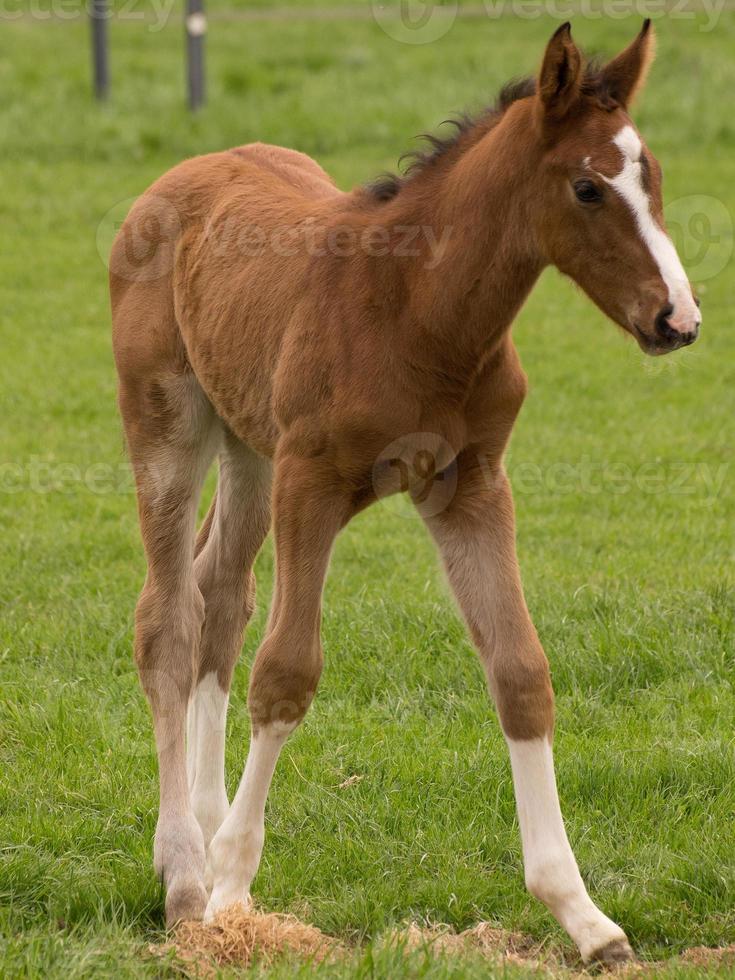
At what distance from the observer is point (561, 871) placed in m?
3.71

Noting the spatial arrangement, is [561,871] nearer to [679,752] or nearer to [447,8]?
[679,752]

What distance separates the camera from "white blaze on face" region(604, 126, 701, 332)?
3.22 metres

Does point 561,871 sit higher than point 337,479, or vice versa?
point 337,479

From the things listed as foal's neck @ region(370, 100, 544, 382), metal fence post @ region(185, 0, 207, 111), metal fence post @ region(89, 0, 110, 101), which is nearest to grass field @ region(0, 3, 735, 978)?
foal's neck @ region(370, 100, 544, 382)

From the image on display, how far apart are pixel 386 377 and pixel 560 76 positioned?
806 millimetres

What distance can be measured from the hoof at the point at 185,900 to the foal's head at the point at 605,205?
184cm

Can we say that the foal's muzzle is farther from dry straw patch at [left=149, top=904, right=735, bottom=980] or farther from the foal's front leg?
dry straw patch at [left=149, top=904, right=735, bottom=980]

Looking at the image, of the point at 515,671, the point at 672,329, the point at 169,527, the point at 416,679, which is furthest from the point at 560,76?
the point at 416,679

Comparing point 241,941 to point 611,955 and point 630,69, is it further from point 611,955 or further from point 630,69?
point 630,69

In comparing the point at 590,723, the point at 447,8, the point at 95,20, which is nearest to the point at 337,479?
the point at 590,723

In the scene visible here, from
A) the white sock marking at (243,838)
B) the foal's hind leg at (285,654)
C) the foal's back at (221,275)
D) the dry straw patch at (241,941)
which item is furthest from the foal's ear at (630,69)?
the dry straw patch at (241,941)

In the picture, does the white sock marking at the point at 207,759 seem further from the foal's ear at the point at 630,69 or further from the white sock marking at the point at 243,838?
the foal's ear at the point at 630,69

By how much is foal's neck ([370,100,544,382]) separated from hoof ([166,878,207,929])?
1511 millimetres

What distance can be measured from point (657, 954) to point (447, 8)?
16003 mm
